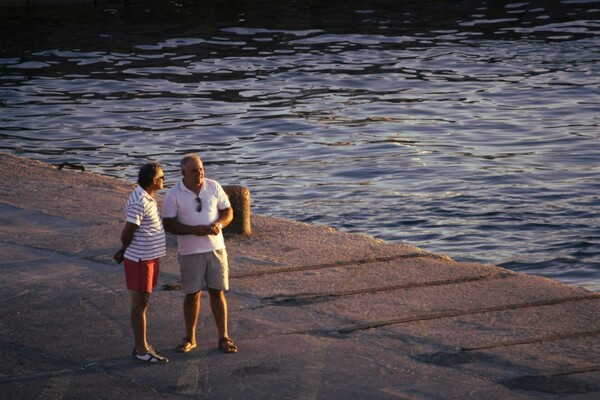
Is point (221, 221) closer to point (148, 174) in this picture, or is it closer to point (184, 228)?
point (184, 228)

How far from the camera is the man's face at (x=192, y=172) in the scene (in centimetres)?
827

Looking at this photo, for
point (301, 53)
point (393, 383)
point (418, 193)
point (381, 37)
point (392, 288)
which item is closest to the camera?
point (393, 383)

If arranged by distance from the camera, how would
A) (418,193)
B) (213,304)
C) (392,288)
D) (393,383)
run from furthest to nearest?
1. (418,193)
2. (392,288)
3. (213,304)
4. (393,383)

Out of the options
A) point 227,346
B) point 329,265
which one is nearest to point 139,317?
point 227,346

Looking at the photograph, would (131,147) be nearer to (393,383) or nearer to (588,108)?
(588,108)

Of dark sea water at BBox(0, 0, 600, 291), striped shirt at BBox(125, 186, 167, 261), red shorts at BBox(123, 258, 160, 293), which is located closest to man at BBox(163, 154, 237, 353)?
striped shirt at BBox(125, 186, 167, 261)

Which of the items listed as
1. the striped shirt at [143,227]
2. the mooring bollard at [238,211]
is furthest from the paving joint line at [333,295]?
the mooring bollard at [238,211]

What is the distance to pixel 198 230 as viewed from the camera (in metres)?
8.27

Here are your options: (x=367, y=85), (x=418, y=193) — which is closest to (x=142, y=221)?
(x=418, y=193)

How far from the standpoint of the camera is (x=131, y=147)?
22.2m

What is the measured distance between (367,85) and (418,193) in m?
11.4

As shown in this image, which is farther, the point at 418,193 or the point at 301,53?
the point at 301,53

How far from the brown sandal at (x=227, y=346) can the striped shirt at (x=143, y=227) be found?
0.84m

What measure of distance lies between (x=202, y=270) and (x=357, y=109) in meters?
17.6
